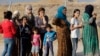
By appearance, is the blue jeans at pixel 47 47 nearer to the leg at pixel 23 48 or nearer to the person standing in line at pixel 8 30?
the leg at pixel 23 48

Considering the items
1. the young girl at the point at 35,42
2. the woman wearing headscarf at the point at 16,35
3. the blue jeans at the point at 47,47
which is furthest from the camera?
the young girl at the point at 35,42

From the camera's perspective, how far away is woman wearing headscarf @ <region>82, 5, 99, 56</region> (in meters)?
12.6

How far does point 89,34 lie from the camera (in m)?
12.8

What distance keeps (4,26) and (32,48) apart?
4.29 feet

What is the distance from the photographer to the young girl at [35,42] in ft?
44.4

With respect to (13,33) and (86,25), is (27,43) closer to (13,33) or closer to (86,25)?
(13,33)

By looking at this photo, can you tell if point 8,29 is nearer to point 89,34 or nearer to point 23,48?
point 23,48

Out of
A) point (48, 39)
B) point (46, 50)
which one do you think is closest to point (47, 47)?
point (46, 50)

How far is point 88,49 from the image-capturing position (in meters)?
12.9

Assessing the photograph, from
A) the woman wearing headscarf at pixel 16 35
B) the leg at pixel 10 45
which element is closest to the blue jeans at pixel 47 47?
the woman wearing headscarf at pixel 16 35

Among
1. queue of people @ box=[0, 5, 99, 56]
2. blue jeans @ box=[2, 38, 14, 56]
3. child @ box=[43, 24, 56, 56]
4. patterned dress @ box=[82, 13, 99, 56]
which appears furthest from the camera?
child @ box=[43, 24, 56, 56]

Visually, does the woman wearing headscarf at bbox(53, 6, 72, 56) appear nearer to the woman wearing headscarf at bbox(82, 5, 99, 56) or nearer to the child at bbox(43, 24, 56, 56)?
the woman wearing headscarf at bbox(82, 5, 99, 56)

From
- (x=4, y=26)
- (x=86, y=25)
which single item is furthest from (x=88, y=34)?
(x=4, y=26)

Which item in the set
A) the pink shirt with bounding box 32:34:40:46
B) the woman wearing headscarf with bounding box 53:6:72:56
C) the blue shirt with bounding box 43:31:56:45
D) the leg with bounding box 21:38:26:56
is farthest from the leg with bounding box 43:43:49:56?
the woman wearing headscarf with bounding box 53:6:72:56
